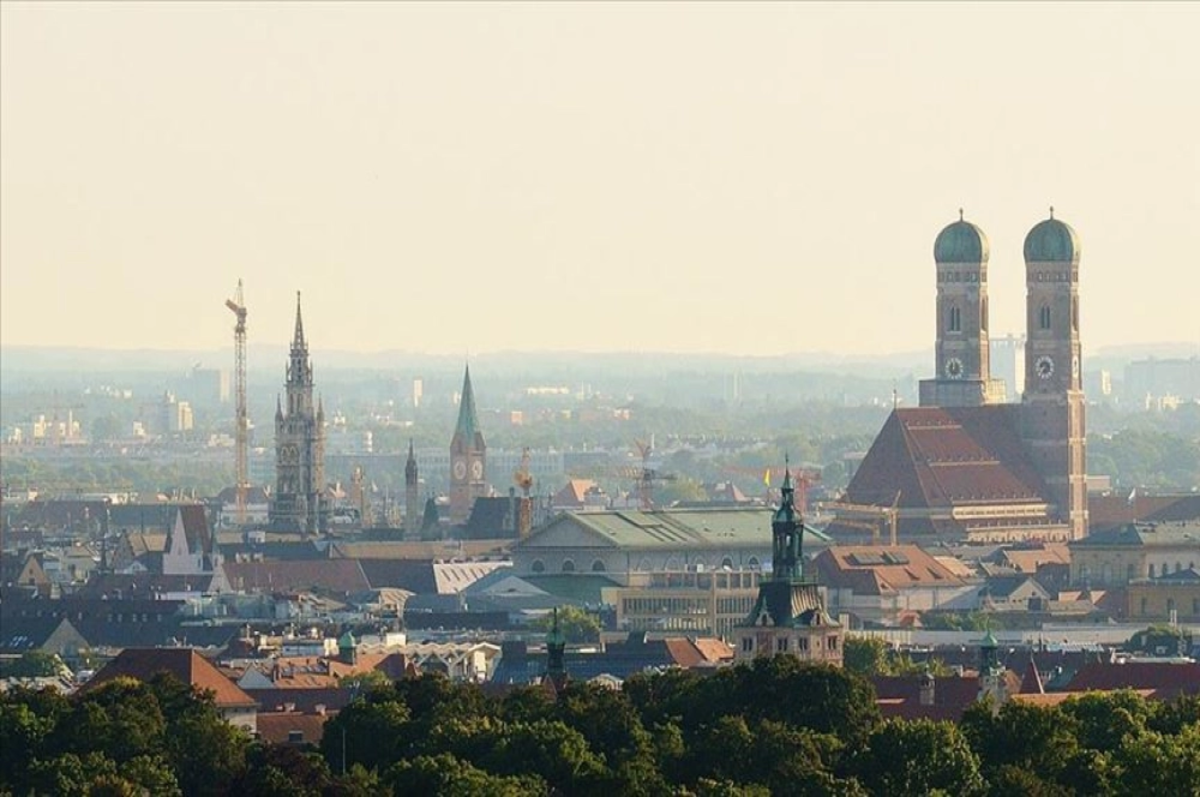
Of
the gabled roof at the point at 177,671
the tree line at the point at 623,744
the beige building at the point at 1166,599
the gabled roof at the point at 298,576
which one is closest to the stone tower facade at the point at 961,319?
the gabled roof at the point at 298,576

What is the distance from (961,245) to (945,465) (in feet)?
34.4

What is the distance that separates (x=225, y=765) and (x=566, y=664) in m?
31.7

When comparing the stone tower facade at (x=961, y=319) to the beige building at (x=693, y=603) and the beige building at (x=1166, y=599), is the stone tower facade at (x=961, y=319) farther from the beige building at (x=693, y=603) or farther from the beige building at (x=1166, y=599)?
the beige building at (x=693, y=603)

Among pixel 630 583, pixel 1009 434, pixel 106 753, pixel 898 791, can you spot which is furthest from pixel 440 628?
pixel 898 791

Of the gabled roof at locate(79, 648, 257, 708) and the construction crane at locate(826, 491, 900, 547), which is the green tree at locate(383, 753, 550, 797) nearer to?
the gabled roof at locate(79, 648, 257, 708)

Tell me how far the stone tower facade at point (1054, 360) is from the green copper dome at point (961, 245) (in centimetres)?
369

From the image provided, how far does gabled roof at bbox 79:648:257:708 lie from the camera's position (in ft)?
330

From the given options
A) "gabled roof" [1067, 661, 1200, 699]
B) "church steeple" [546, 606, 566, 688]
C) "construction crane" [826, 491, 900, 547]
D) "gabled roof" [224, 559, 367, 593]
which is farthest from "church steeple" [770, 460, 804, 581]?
"construction crane" [826, 491, 900, 547]

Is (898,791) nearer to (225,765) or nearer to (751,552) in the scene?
(225,765)

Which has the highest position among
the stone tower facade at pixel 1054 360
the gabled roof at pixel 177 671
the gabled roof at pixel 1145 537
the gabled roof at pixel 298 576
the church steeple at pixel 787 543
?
the stone tower facade at pixel 1054 360

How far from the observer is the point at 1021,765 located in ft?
251

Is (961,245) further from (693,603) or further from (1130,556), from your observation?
(693,603)

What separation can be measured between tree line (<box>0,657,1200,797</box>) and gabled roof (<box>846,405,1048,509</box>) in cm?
8217

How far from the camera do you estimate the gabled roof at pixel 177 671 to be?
330ft
